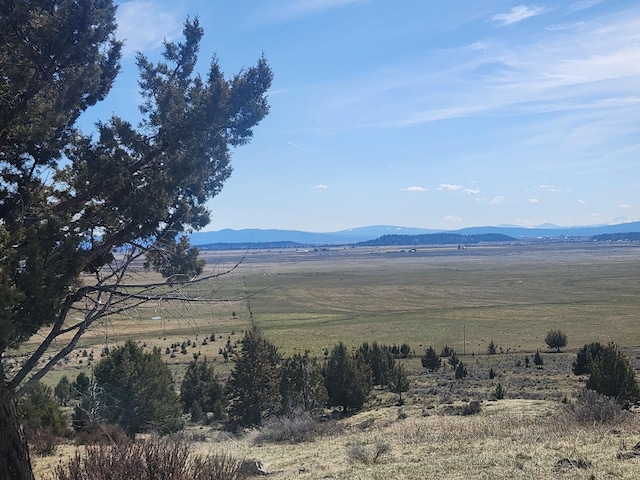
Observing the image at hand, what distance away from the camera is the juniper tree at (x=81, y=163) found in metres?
6.61

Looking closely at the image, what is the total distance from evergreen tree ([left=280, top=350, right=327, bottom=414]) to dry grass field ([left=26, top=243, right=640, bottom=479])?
8.00ft

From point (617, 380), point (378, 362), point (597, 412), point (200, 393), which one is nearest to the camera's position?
point (597, 412)

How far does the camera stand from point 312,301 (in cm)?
10319

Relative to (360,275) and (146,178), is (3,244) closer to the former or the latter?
(146,178)

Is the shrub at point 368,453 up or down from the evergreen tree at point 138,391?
up

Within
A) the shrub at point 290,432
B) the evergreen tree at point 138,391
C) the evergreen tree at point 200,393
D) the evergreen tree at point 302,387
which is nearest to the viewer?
the shrub at point 290,432

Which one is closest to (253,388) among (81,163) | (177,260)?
(177,260)

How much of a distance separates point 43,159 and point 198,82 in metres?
3.10

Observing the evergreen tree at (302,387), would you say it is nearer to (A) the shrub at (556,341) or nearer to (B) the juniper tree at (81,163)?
(B) the juniper tree at (81,163)

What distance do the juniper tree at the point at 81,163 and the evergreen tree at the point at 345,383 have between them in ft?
71.3

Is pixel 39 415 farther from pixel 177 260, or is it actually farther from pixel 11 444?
pixel 11 444

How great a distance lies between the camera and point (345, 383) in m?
29.7

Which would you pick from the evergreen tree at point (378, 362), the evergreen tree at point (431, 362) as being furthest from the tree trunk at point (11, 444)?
the evergreen tree at point (431, 362)

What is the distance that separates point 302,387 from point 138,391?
364 inches
